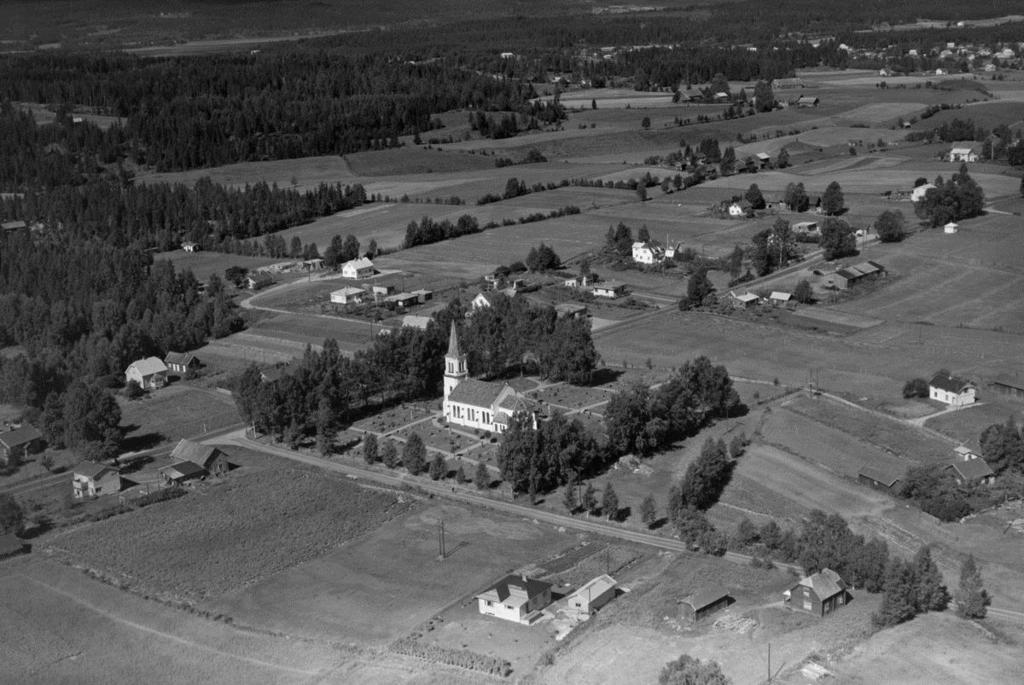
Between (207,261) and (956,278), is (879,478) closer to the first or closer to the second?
(956,278)

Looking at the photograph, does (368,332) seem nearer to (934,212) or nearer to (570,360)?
(570,360)

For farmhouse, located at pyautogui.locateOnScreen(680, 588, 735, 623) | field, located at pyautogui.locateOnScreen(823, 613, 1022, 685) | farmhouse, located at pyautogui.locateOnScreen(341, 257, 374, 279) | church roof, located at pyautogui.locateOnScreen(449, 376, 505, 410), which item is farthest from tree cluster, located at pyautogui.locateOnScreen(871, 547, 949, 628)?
farmhouse, located at pyautogui.locateOnScreen(341, 257, 374, 279)

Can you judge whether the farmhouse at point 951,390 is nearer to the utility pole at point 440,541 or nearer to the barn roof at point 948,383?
the barn roof at point 948,383

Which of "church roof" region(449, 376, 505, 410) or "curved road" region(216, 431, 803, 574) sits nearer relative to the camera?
"curved road" region(216, 431, 803, 574)

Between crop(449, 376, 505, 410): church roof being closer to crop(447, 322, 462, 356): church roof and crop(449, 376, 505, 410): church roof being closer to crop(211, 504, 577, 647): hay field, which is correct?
crop(447, 322, 462, 356): church roof

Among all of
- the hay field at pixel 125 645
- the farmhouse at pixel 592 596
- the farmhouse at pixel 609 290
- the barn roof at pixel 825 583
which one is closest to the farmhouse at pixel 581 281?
the farmhouse at pixel 609 290
